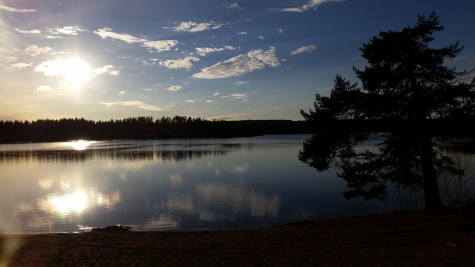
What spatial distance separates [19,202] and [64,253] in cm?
1429

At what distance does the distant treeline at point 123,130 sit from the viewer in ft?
433

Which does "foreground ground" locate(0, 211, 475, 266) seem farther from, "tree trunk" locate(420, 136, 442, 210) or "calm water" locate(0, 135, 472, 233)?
"calm water" locate(0, 135, 472, 233)

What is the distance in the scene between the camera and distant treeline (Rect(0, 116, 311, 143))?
132125 mm

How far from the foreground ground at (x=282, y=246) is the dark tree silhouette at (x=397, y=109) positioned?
172 centimetres

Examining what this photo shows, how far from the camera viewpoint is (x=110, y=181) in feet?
93.1

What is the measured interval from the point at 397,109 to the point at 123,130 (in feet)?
486

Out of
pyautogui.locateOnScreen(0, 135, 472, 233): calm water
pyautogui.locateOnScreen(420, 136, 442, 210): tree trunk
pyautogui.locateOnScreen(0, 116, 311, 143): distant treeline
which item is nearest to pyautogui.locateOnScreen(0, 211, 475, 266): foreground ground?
pyautogui.locateOnScreen(420, 136, 442, 210): tree trunk

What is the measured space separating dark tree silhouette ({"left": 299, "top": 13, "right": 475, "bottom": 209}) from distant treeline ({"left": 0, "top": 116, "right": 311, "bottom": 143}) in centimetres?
12247

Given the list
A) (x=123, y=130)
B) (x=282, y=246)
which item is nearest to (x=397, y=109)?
(x=282, y=246)

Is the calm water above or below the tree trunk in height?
below

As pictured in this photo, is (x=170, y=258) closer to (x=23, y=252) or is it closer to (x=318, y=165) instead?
(x=23, y=252)

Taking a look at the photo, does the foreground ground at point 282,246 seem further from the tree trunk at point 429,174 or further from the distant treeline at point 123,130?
the distant treeline at point 123,130

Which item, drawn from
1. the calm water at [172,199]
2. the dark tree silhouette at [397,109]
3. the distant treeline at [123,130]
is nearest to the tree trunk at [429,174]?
the dark tree silhouette at [397,109]

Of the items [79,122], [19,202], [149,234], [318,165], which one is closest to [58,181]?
[19,202]
